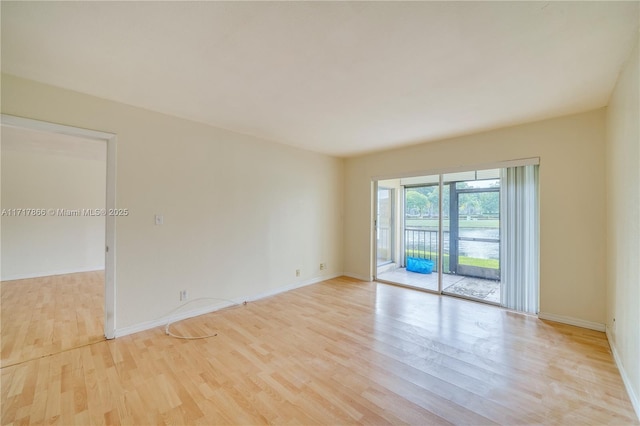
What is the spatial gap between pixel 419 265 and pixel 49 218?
8.05 m

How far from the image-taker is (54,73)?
88.4 inches

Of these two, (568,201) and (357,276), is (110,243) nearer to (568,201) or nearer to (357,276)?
(357,276)

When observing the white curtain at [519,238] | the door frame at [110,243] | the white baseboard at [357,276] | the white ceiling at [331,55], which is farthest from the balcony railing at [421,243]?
the door frame at [110,243]

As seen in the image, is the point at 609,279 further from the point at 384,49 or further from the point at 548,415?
the point at 384,49

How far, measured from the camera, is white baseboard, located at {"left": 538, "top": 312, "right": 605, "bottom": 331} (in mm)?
2943

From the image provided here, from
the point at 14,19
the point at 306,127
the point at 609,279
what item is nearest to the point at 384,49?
the point at 306,127

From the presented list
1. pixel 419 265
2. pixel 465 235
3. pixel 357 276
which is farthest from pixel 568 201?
pixel 357 276

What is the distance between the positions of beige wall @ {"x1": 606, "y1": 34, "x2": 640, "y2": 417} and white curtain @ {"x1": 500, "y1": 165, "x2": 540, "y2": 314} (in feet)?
2.34

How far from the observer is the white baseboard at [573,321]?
9.66 ft

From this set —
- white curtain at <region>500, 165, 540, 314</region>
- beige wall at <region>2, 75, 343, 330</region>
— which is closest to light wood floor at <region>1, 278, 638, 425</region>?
white curtain at <region>500, 165, 540, 314</region>

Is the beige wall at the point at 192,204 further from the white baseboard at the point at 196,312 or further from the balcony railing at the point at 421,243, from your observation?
the balcony railing at the point at 421,243

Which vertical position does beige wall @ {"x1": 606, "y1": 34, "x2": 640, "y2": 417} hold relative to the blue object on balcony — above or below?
above

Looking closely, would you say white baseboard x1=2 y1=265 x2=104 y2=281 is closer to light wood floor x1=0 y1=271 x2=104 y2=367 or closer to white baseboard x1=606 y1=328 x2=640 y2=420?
light wood floor x1=0 y1=271 x2=104 y2=367

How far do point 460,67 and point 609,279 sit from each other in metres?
2.81
